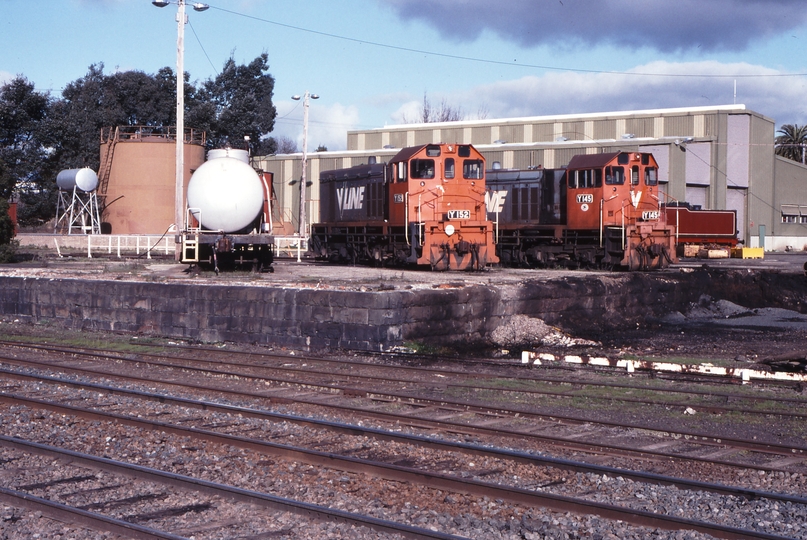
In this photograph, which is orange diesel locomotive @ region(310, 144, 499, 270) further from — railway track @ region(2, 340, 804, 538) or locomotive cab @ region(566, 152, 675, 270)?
railway track @ region(2, 340, 804, 538)

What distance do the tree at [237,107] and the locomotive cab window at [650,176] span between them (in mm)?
38543

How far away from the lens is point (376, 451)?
7461mm

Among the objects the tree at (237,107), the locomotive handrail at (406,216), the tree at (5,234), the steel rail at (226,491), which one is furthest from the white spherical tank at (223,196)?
the tree at (237,107)

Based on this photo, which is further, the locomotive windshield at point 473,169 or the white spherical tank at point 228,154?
the locomotive windshield at point 473,169

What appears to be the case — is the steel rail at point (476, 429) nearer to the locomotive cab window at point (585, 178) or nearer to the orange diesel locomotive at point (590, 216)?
the orange diesel locomotive at point (590, 216)

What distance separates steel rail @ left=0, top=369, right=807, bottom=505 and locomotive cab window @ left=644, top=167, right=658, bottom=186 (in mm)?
19245

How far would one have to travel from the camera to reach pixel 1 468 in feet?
22.7

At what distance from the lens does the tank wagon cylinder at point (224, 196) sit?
2148cm

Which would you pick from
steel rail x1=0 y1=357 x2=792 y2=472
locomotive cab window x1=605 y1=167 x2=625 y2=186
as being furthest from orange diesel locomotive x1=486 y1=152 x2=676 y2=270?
steel rail x1=0 y1=357 x2=792 y2=472

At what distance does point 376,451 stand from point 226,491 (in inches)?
71.2

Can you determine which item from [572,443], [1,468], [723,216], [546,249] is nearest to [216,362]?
[1,468]

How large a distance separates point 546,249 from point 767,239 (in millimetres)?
36368

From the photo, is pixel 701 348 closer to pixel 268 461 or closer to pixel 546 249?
pixel 268 461

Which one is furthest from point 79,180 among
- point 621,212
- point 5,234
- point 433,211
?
point 621,212
